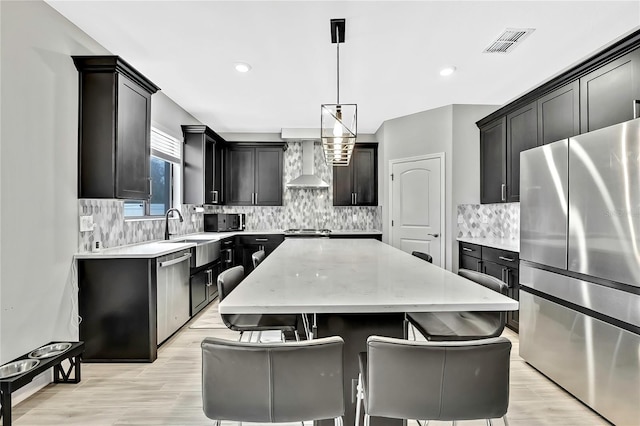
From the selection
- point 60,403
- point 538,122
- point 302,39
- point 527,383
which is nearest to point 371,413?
point 527,383

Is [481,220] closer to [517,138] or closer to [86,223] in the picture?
[517,138]

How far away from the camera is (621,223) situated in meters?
1.94

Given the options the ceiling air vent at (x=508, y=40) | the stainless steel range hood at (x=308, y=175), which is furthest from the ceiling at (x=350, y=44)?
the stainless steel range hood at (x=308, y=175)

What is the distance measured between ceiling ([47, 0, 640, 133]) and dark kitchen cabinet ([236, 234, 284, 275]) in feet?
7.34

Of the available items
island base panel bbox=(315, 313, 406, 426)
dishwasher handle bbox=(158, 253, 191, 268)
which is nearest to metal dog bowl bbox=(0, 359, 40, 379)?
dishwasher handle bbox=(158, 253, 191, 268)

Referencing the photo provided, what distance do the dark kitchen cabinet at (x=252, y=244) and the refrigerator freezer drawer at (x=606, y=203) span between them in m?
4.27

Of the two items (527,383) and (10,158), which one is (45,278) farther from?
(527,383)

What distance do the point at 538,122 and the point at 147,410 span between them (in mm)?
4021

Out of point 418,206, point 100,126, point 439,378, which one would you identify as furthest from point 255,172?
point 439,378

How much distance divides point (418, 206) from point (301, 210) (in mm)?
2213

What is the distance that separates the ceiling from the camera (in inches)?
98.5

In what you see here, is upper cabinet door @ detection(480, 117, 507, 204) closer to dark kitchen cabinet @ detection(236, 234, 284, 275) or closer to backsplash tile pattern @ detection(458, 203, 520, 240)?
backsplash tile pattern @ detection(458, 203, 520, 240)

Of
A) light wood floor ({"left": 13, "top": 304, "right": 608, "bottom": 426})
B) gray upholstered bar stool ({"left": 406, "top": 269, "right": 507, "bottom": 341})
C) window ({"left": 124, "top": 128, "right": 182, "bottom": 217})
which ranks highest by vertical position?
window ({"left": 124, "top": 128, "right": 182, "bottom": 217})

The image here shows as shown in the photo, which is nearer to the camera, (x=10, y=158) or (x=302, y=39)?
(x=10, y=158)
